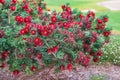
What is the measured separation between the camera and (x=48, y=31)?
5.76 meters

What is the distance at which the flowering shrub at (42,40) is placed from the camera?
5.78m

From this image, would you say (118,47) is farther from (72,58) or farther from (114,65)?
(72,58)

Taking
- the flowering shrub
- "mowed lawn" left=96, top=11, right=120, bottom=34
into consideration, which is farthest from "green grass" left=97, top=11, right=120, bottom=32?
the flowering shrub

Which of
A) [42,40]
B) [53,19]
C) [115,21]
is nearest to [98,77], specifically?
[53,19]

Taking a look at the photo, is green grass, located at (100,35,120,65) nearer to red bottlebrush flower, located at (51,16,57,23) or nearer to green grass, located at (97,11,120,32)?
red bottlebrush flower, located at (51,16,57,23)

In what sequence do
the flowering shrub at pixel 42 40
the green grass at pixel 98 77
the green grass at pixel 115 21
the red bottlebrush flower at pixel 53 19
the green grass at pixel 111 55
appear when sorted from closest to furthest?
the flowering shrub at pixel 42 40 → the red bottlebrush flower at pixel 53 19 → the green grass at pixel 98 77 → the green grass at pixel 111 55 → the green grass at pixel 115 21

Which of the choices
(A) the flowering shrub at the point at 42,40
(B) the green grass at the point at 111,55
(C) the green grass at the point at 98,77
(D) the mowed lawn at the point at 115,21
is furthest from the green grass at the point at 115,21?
(A) the flowering shrub at the point at 42,40

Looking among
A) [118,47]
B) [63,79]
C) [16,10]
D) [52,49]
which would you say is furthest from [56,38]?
[118,47]

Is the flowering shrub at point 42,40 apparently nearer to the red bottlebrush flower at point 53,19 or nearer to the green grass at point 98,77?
the red bottlebrush flower at point 53,19

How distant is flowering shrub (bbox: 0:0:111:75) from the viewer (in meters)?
5.78

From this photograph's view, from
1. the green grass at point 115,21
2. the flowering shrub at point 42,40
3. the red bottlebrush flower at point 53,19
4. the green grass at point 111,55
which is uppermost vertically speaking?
the red bottlebrush flower at point 53,19

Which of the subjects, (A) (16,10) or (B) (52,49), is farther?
(A) (16,10)

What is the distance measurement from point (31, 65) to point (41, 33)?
0.56 metres

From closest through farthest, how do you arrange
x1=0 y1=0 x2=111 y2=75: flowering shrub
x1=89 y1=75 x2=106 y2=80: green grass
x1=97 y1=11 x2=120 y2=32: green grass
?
x1=0 y1=0 x2=111 y2=75: flowering shrub
x1=89 y1=75 x2=106 y2=80: green grass
x1=97 y1=11 x2=120 y2=32: green grass
